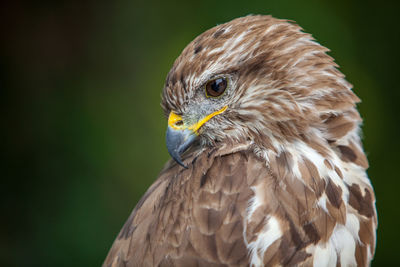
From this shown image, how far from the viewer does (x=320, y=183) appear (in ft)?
7.04

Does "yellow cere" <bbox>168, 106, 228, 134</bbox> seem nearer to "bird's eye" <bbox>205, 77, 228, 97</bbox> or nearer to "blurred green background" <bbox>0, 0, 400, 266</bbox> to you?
"bird's eye" <bbox>205, 77, 228, 97</bbox>

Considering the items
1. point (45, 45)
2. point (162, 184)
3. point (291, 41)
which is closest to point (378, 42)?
point (291, 41)

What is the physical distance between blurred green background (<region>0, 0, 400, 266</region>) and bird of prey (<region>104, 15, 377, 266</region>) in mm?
2279

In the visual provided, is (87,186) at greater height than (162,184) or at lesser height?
lesser

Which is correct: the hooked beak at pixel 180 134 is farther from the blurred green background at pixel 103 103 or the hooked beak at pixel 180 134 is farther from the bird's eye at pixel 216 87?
the blurred green background at pixel 103 103

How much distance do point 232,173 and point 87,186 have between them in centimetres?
312

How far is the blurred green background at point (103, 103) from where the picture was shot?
14.8ft

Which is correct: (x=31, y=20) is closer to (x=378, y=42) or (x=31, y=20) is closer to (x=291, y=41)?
(x=378, y=42)

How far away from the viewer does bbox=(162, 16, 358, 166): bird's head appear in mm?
2211

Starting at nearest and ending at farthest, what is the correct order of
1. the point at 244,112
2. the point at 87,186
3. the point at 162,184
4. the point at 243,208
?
the point at 243,208 → the point at 244,112 → the point at 162,184 → the point at 87,186

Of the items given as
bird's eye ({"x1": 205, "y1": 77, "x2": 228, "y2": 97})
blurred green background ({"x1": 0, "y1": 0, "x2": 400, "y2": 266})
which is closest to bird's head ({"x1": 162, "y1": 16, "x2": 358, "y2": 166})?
bird's eye ({"x1": 205, "y1": 77, "x2": 228, "y2": 97})

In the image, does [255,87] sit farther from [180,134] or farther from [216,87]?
[180,134]

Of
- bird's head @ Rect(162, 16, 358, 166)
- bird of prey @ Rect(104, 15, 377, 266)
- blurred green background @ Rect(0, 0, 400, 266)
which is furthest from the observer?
blurred green background @ Rect(0, 0, 400, 266)

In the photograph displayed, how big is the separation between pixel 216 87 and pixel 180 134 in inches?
10.7
